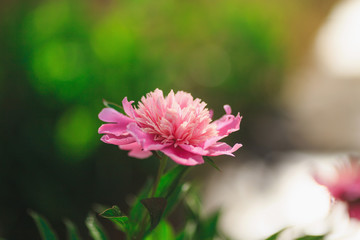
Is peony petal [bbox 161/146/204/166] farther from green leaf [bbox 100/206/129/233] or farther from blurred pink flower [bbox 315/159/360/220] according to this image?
blurred pink flower [bbox 315/159/360/220]

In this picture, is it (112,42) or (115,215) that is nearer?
(115,215)

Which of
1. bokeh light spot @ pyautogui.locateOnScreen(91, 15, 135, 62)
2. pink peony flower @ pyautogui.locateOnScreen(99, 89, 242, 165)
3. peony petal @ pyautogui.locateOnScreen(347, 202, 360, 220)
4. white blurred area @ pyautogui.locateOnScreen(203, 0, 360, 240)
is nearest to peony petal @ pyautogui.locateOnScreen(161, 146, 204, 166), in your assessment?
pink peony flower @ pyautogui.locateOnScreen(99, 89, 242, 165)

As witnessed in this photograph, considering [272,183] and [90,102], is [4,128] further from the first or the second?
[272,183]

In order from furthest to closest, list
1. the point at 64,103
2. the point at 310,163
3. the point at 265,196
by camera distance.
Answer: the point at 265,196, the point at 64,103, the point at 310,163

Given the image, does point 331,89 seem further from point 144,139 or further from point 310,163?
point 144,139

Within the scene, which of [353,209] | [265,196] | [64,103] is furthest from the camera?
[265,196]

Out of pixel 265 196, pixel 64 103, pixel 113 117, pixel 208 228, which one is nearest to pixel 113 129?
pixel 113 117
